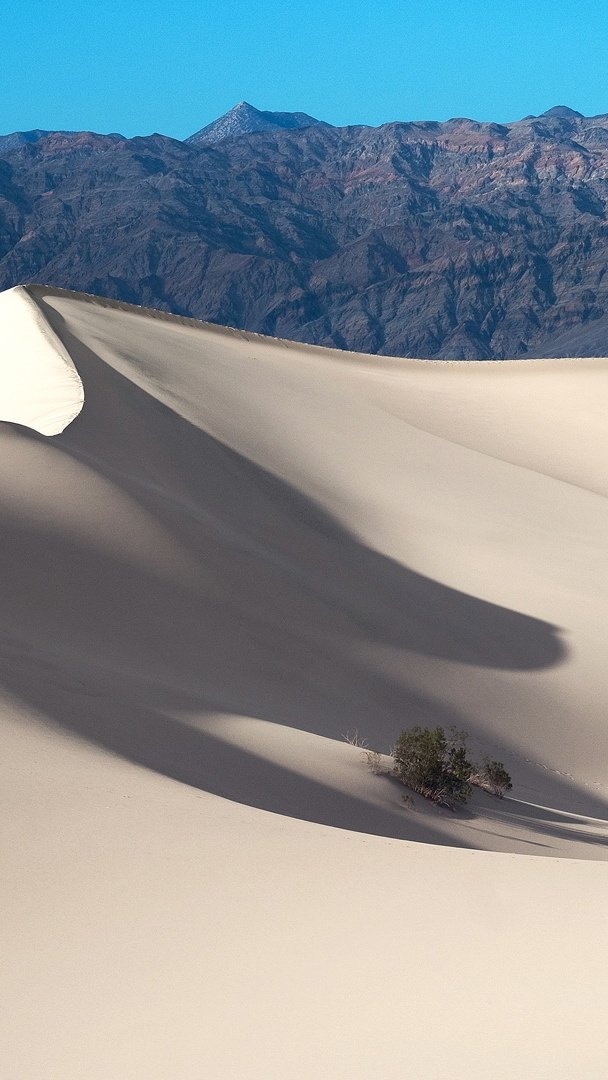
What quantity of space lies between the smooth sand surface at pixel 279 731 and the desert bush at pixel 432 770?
142 mm

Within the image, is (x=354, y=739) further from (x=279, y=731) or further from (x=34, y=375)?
(x=34, y=375)

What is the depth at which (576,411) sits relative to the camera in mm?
28219

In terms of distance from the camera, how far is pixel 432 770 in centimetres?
765

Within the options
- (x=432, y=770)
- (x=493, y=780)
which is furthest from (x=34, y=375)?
(x=432, y=770)

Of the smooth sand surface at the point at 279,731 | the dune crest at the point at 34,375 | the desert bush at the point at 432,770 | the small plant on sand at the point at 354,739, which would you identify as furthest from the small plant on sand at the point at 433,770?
the dune crest at the point at 34,375

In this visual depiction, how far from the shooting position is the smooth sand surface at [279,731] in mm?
3721

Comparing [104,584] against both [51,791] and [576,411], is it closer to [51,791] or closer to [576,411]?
[51,791]

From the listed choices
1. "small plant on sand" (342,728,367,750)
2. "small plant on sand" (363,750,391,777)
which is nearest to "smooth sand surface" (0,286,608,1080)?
"small plant on sand" (363,750,391,777)

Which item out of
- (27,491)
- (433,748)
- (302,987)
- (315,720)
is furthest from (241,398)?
(302,987)

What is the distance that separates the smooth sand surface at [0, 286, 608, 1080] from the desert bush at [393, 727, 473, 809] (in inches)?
5.6

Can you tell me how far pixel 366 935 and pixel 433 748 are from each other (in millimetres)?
3394

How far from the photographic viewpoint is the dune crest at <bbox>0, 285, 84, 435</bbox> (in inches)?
672

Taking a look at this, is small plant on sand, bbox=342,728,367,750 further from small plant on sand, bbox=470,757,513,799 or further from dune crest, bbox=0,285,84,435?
dune crest, bbox=0,285,84,435

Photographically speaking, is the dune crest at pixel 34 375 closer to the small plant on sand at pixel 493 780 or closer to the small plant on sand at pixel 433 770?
the small plant on sand at pixel 493 780
